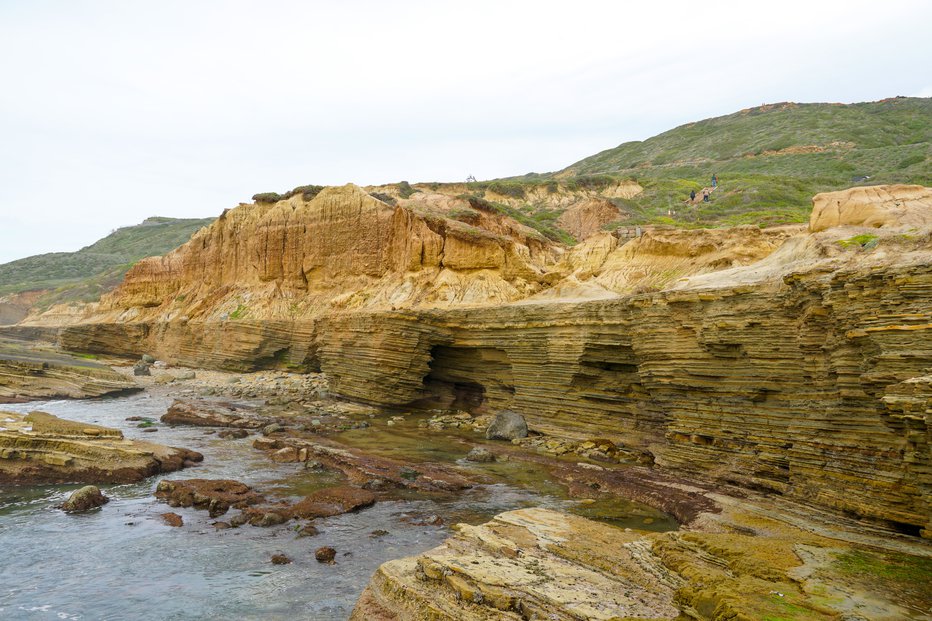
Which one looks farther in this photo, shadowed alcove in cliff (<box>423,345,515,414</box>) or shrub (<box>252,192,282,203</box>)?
shrub (<box>252,192,282,203</box>)

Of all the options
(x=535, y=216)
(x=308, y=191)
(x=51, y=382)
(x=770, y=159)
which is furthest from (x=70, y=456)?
(x=770, y=159)

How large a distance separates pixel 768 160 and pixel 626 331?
244 feet

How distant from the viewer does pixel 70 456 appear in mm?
16031

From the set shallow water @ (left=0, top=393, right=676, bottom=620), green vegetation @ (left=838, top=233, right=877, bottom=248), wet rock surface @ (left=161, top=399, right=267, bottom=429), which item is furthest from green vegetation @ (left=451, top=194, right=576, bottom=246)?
shallow water @ (left=0, top=393, right=676, bottom=620)

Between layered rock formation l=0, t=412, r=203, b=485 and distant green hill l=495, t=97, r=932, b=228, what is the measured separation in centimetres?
3329

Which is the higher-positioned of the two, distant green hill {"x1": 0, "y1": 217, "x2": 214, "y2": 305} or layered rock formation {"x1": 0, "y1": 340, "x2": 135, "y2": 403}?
distant green hill {"x1": 0, "y1": 217, "x2": 214, "y2": 305}

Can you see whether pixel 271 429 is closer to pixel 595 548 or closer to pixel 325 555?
pixel 325 555

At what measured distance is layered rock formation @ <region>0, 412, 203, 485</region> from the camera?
15.4m

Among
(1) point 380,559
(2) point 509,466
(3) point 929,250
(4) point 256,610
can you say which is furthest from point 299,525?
(3) point 929,250

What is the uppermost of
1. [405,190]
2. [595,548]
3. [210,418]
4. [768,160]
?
[768,160]

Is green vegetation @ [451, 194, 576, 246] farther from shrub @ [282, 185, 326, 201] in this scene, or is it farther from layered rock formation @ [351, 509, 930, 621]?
layered rock formation @ [351, 509, 930, 621]

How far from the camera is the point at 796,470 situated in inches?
528

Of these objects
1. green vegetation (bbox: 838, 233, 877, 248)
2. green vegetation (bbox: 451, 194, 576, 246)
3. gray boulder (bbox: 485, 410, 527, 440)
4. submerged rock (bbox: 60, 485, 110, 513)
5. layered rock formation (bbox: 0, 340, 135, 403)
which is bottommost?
gray boulder (bbox: 485, 410, 527, 440)

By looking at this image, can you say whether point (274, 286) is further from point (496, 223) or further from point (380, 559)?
point (380, 559)
